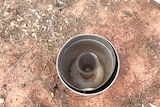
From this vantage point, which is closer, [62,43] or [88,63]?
[88,63]

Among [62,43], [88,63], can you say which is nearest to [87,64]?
[88,63]

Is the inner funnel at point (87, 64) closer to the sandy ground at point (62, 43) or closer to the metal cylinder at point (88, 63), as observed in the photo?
the metal cylinder at point (88, 63)

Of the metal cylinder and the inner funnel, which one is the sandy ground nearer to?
the metal cylinder

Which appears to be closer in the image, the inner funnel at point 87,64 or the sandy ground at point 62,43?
the inner funnel at point 87,64

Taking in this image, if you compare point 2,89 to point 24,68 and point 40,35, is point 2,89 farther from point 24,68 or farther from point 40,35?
point 40,35

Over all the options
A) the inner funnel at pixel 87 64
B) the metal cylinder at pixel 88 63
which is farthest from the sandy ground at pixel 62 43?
the inner funnel at pixel 87 64

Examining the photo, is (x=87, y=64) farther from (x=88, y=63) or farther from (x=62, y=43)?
(x=62, y=43)
